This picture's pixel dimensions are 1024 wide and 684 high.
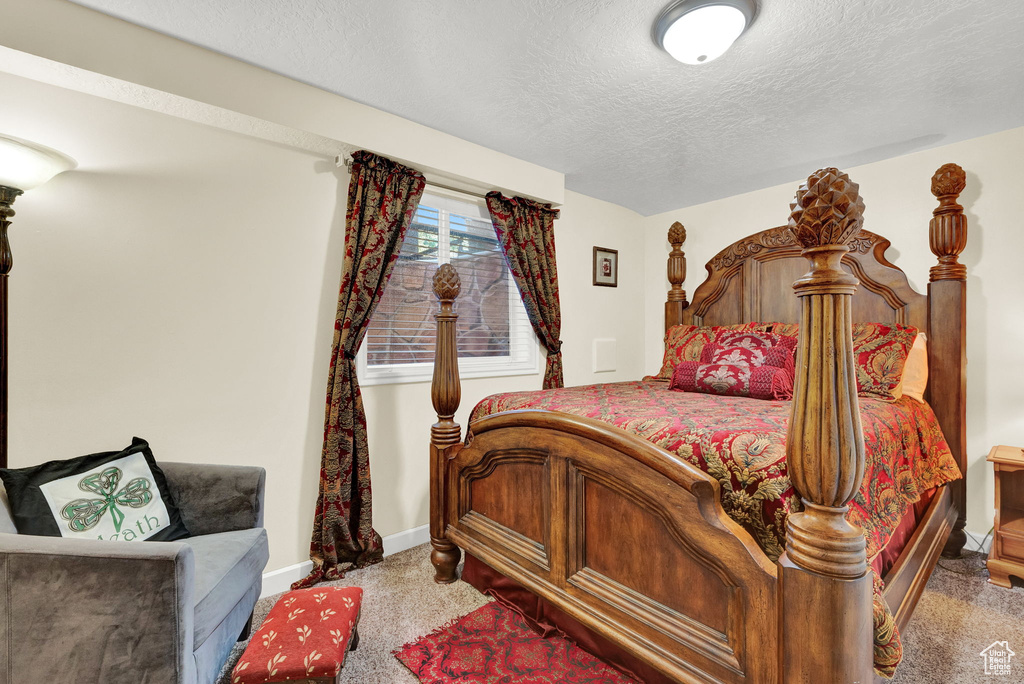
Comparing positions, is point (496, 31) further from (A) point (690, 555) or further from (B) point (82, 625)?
(B) point (82, 625)

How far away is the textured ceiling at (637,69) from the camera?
1.58m

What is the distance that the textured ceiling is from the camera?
1.58m

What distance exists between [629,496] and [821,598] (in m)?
0.53

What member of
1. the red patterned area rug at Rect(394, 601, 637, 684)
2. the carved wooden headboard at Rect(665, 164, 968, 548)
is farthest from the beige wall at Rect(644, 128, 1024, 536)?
the red patterned area rug at Rect(394, 601, 637, 684)

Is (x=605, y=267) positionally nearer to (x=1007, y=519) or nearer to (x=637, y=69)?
(x=637, y=69)

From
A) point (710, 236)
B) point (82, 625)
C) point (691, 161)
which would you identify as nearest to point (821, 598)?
point (82, 625)

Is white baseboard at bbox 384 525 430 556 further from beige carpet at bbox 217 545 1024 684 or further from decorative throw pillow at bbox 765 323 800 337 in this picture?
decorative throw pillow at bbox 765 323 800 337

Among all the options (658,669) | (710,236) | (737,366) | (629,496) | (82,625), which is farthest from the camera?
(710,236)

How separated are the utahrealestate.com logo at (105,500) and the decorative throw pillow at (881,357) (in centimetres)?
306

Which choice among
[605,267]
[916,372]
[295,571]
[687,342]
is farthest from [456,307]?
[916,372]

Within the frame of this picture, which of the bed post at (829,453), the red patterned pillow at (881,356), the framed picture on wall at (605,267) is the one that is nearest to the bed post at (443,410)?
the bed post at (829,453)

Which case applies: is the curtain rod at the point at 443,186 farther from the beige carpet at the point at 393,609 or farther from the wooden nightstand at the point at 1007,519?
the wooden nightstand at the point at 1007,519

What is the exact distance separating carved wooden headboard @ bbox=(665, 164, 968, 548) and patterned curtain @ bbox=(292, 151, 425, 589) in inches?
93.1

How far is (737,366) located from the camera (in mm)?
2318
